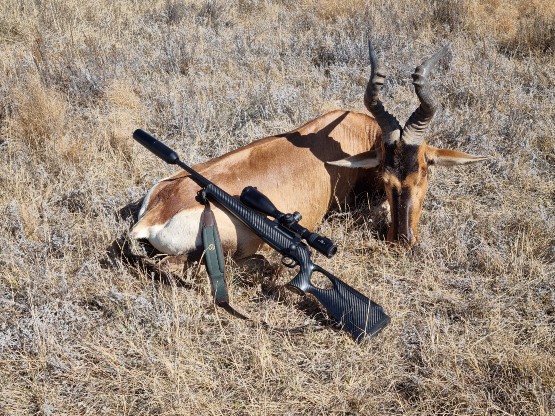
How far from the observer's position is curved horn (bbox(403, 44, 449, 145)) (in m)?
4.17

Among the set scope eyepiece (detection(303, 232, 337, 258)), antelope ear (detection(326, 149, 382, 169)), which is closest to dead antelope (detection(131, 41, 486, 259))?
antelope ear (detection(326, 149, 382, 169))

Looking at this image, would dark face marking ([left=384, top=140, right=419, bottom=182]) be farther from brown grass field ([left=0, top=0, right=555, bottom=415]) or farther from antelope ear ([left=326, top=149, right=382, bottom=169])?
brown grass field ([left=0, top=0, right=555, bottom=415])

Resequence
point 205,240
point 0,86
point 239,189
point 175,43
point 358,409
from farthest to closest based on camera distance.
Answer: point 175,43, point 0,86, point 239,189, point 205,240, point 358,409

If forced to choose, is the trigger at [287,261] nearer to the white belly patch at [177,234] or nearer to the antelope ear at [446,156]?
the white belly patch at [177,234]

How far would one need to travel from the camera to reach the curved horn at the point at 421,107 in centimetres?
417

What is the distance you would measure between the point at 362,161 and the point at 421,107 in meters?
0.71

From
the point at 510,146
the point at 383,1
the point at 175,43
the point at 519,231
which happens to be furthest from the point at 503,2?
the point at 519,231

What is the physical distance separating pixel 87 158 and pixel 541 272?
4306 mm

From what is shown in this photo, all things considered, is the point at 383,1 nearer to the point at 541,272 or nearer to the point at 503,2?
the point at 503,2

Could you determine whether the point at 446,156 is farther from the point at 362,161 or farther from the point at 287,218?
the point at 287,218

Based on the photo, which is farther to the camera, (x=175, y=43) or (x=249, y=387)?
(x=175, y=43)

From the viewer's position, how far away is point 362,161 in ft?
15.5

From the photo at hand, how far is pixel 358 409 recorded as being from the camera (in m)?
3.07

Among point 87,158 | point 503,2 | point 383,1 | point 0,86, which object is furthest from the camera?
point 383,1
